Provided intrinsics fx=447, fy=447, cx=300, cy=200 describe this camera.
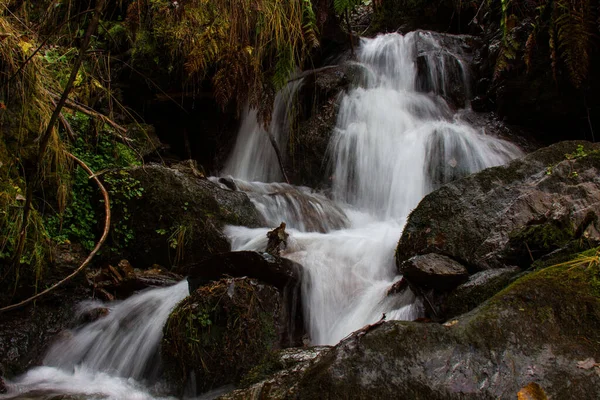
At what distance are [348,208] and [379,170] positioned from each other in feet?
2.93

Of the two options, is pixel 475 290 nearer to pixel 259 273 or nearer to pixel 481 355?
pixel 481 355

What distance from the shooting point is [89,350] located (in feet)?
13.2

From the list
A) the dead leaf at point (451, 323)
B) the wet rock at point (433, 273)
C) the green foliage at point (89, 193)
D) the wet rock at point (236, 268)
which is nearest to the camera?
the dead leaf at point (451, 323)

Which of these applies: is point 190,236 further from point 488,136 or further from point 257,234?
point 488,136

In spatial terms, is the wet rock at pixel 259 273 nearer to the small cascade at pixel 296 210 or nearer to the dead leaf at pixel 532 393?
the small cascade at pixel 296 210

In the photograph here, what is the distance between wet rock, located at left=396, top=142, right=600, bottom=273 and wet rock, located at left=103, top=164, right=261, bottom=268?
2395mm

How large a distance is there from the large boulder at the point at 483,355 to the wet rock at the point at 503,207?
3.81 feet

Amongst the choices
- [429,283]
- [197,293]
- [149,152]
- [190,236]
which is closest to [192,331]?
[197,293]

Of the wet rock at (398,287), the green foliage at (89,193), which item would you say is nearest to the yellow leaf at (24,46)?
the green foliage at (89,193)

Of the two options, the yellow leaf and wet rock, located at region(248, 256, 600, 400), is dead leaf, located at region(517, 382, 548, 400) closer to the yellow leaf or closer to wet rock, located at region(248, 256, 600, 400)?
wet rock, located at region(248, 256, 600, 400)

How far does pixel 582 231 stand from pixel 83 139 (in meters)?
5.36

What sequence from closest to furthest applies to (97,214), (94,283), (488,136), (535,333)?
1. (535,333)
2. (94,283)
3. (97,214)
4. (488,136)

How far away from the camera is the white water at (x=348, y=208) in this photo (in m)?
3.81

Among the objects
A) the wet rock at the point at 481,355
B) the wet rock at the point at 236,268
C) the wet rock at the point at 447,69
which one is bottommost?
the wet rock at the point at 481,355
